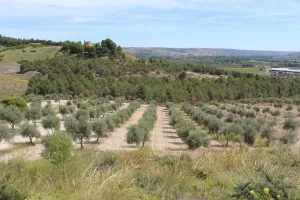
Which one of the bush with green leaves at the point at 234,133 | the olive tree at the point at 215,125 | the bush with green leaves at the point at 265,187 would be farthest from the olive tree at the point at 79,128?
the bush with green leaves at the point at 265,187

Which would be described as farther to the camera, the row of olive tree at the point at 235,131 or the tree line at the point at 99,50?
the tree line at the point at 99,50

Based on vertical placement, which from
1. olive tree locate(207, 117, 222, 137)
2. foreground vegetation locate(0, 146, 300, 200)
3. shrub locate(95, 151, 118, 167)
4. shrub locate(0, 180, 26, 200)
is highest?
shrub locate(0, 180, 26, 200)

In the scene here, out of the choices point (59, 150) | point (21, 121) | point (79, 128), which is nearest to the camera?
point (59, 150)

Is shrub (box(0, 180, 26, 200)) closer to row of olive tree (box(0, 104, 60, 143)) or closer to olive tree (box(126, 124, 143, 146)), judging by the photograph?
row of olive tree (box(0, 104, 60, 143))

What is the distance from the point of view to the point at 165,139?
32.8m

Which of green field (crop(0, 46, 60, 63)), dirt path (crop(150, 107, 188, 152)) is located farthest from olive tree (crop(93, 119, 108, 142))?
green field (crop(0, 46, 60, 63))

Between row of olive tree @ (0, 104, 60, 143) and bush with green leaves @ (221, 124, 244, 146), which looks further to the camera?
bush with green leaves @ (221, 124, 244, 146)

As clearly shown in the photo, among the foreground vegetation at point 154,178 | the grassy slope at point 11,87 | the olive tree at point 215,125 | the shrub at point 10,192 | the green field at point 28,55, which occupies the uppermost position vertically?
the shrub at point 10,192

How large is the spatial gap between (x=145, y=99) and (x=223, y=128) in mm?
46170

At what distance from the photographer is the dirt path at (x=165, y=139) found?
2789 centimetres

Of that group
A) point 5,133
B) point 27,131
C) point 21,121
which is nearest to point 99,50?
point 21,121

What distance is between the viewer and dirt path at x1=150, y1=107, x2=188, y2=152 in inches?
1098

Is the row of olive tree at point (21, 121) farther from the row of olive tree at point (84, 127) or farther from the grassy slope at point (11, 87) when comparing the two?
the grassy slope at point (11, 87)

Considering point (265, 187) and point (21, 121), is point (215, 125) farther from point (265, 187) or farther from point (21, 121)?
point (265, 187)
